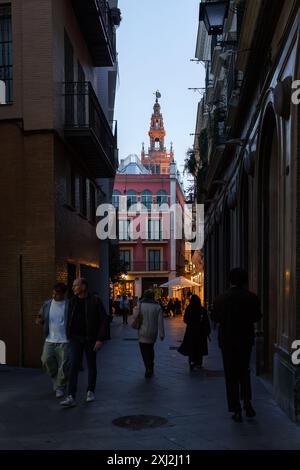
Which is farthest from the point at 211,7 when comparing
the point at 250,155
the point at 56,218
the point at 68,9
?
the point at 56,218

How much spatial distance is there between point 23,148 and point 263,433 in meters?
8.80

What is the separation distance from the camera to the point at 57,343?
→ 9.72 m

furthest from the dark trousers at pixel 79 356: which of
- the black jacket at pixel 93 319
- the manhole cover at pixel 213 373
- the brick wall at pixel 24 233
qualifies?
the brick wall at pixel 24 233

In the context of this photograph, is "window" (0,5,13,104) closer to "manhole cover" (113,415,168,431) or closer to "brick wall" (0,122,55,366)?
"brick wall" (0,122,55,366)

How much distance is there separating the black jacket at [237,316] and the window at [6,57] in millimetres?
8305

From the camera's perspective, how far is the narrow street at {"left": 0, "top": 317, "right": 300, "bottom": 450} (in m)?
6.92

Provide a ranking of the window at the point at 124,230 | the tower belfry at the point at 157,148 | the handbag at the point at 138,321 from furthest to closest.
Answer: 1. the tower belfry at the point at 157,148
2. the window at the point at 124,230
3. the handbag at the point at 138,321

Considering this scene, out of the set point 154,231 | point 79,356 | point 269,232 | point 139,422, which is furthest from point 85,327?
point 154,231

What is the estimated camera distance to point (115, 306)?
41.6 metres

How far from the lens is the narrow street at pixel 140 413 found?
6918mm

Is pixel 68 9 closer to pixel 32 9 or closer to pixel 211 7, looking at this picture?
pixel 32 9

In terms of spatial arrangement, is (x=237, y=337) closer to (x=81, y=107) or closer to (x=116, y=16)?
(x=81, y=107)

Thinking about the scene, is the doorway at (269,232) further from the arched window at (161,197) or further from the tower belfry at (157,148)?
the tower belfry at (157,148)

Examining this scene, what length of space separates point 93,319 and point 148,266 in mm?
56632
